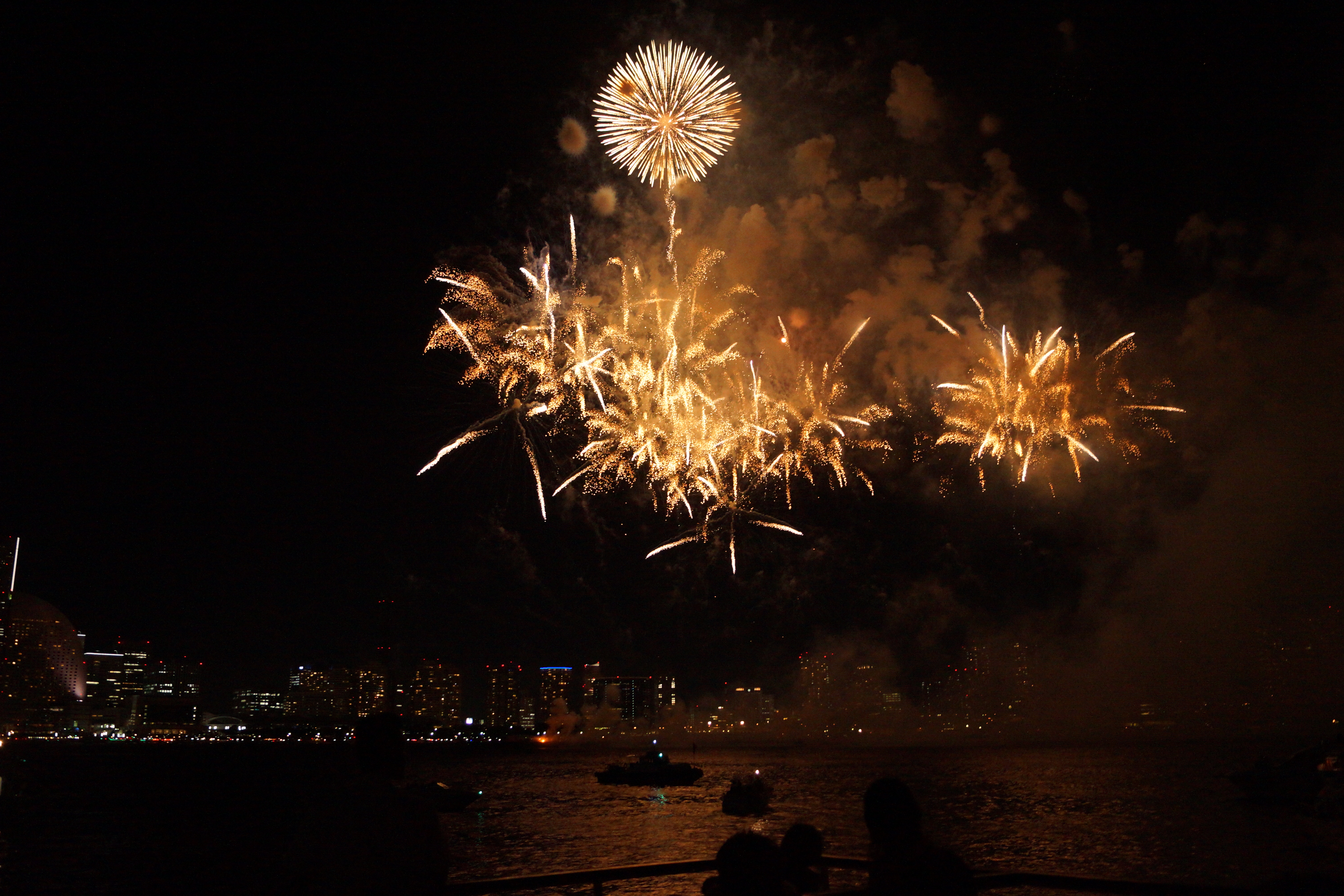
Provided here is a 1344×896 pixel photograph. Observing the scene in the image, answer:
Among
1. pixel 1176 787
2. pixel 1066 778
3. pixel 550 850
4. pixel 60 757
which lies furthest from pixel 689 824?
pixel 60 757

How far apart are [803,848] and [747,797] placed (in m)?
49.1

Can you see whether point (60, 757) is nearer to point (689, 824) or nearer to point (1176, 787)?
point (689, 824)

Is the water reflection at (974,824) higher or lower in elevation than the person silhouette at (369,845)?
lower

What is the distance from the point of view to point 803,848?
477 centimetres

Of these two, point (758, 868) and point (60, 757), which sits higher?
point (758, 868)

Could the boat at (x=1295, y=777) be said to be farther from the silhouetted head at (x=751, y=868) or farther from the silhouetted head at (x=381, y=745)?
the silhouetted head at (x=381, y=745)

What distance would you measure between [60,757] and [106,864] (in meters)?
143

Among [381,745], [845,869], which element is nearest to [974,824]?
[845,869]

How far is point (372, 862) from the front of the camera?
3393mm

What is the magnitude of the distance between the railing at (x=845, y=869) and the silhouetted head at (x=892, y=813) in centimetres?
31

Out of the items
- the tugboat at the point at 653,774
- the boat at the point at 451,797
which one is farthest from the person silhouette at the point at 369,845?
the tugboat at the point at 653,774

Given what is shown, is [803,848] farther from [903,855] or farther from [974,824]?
[974,824]

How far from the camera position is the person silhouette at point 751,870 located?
393 centimetres

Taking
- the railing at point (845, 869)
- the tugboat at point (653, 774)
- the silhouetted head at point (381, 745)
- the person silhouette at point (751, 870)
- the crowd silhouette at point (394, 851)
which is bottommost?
the tugboat at point (653, 774)
